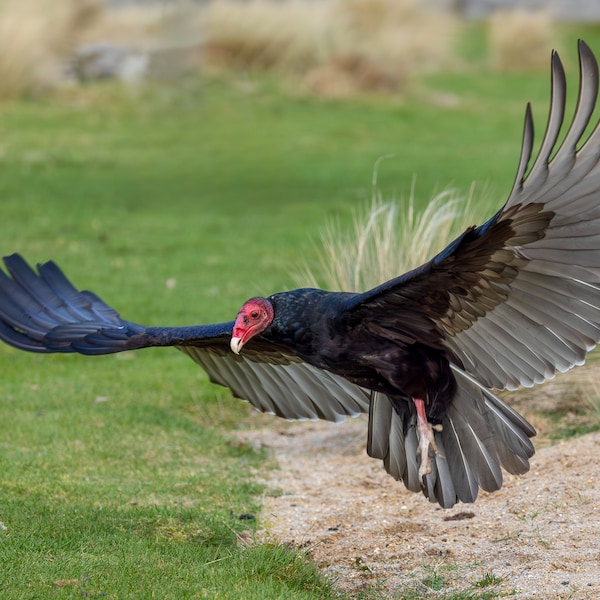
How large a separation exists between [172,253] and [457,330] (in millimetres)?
6825

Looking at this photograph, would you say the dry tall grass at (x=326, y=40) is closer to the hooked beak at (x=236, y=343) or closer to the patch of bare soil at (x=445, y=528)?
the patch of bare soil at (x=445, y=528)

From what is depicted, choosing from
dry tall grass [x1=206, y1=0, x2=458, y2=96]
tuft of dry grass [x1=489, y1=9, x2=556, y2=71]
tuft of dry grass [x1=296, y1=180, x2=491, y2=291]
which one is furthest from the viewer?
tuft of dry grass [x1=489, y1=9, x2=556, y2=71]

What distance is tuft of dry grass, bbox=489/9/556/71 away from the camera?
2289 cm

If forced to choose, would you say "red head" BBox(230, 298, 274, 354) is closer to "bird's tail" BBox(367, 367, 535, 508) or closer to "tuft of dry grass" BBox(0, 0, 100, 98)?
"bird's tail" BBox(367, 367, 535, 508)

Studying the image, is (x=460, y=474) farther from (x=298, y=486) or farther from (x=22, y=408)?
(x=22, y=408)

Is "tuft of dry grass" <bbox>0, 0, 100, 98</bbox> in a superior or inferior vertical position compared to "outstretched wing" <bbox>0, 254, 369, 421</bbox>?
superior

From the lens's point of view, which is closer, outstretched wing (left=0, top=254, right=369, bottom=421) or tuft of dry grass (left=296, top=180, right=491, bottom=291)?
outstretched wing (left=0, top=254, right=369, bottom=421)

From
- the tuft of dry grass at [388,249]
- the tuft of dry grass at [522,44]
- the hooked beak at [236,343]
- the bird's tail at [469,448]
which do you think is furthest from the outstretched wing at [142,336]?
the tuft of dry grass at [522,44]

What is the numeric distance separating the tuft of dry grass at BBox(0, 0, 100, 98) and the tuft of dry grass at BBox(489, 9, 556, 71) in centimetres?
880

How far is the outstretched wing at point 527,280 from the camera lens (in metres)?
4.09

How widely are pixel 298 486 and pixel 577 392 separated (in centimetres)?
192

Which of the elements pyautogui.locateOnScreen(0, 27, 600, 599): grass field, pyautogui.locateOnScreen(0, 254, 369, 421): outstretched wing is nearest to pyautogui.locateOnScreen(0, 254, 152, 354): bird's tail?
pyautogui.locateOnScreen(0, 254, 369, 421): outstretched wing

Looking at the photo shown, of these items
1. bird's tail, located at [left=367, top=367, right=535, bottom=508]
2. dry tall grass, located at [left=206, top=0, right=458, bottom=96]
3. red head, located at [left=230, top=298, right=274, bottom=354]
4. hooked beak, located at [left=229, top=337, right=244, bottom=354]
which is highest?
dry tall grass, located at [left=206, top=0, right=458, bottom=96]

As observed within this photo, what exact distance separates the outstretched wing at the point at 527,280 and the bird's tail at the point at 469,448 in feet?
0.59
